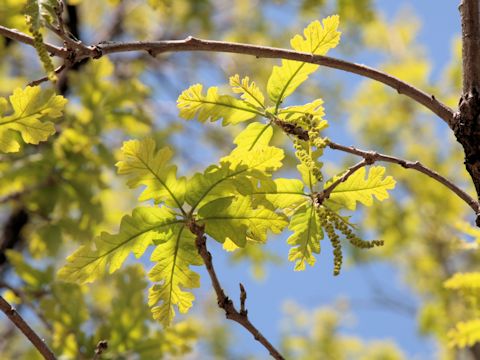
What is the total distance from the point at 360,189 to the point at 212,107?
0.40 meters

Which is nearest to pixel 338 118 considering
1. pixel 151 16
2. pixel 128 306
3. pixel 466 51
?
pixel 151 16

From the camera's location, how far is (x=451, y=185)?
52.0 inches

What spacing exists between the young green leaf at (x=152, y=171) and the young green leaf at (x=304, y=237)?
0.27m

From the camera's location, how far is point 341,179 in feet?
4.51

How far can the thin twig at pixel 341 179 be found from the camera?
136cm

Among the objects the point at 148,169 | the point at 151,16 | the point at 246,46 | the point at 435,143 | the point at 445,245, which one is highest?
the point at 151,16

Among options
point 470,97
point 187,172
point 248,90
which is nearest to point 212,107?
point 248,90

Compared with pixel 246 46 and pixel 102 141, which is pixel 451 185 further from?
pixel 102 141

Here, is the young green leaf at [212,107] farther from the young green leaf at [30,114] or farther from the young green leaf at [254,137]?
the young green leaf at [30,114]

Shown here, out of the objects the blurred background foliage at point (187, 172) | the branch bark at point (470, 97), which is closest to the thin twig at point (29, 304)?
the blurred background foliage at point (187, 172)

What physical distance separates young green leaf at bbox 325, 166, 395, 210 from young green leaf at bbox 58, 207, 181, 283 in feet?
1.30

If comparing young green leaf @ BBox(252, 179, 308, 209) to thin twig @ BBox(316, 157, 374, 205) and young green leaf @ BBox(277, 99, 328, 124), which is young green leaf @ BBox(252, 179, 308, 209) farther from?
young green leaf @ BBox(277, 99, 328, 124)

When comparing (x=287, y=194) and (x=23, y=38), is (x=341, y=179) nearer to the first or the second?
(x=287, y=194)

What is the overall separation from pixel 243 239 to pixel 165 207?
0.19 meters
